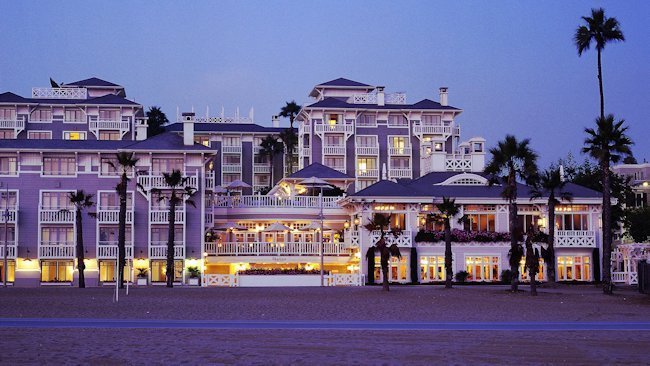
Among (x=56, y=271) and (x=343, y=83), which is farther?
(x=343, y=83)

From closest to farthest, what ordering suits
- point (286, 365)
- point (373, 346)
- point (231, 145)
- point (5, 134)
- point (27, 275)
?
point (286, 365) < point (373, 346) < point (27, 275) < point (5, 134) < point (231, 145)

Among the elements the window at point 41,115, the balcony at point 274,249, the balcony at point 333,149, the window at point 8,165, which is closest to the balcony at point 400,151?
the balcony at point 333,149

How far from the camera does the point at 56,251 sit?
223ft

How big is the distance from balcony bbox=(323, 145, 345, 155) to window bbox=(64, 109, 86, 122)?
24693 mm

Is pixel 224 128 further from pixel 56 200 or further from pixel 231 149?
pixel 56 200

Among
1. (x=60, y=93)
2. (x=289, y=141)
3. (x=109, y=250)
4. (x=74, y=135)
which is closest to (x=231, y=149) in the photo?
(x=289, y=141)

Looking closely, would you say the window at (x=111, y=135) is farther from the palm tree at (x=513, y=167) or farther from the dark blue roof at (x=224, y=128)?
the palm tree at (x=513, y=167)

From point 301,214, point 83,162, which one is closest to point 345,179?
point 301,214

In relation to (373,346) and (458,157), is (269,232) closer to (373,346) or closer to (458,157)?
(458,157)

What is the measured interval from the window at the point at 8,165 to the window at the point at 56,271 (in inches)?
285

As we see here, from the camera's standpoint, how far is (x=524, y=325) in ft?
94.2

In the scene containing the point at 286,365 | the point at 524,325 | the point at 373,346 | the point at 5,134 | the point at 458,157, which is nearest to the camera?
→ the point at 286,365

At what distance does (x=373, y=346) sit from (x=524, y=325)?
7.70 meters

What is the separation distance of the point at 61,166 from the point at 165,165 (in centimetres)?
773
